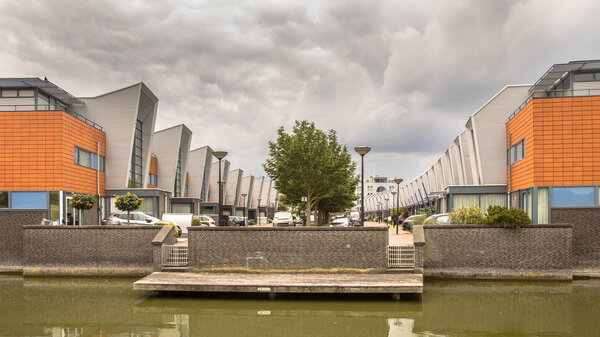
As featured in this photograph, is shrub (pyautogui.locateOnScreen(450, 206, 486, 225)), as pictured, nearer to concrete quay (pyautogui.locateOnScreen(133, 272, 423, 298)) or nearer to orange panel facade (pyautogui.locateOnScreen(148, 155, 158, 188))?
concrete quay (pyautogui.locateOnScreen(133, 272, 423, 298))

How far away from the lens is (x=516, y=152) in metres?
27.1

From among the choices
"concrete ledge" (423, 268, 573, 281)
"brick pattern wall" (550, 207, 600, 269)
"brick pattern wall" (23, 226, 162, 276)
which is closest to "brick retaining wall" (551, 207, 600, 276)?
"brick pattern wall" (550, 207, 600, 269)

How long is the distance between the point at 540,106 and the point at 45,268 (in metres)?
23.1

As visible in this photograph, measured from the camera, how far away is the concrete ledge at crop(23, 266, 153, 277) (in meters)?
19.3

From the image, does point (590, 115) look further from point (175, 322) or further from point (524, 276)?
point (175, 322)

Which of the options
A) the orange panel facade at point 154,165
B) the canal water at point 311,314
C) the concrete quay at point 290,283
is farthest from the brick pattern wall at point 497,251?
the orange panel facade at point 154,165

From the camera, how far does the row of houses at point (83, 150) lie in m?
26.6

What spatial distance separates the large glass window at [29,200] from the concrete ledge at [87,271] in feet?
25.0

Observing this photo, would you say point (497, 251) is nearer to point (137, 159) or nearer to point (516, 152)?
point (516, 152)

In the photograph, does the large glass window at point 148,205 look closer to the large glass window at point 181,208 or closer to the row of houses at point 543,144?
the large glass window at point 181,208

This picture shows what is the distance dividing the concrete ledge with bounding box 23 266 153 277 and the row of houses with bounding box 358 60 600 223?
58.9 ft

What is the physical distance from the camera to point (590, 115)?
2205cm

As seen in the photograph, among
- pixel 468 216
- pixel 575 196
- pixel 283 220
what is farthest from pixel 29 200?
pixel 575 196

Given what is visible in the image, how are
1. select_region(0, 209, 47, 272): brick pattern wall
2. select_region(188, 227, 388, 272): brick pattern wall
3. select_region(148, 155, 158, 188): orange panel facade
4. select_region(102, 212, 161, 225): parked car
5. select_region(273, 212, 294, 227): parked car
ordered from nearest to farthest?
select_region(188, 227, 388, 272): brick pattern wall
select_region(0, 209, 47, 272): brick pattern wall
select_region(102, 212, 161, 225): parked car
select_region(273, 212, 294, 227): parked car
select_region(148, 155, 158, 188): orange panel facade
